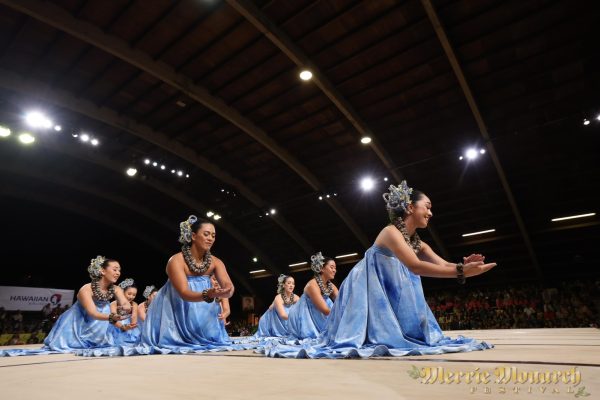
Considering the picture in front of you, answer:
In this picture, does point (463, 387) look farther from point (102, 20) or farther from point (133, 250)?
point (133, 250)

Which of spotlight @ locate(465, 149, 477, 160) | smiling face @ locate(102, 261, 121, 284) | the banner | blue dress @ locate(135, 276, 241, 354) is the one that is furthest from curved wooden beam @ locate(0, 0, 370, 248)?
the banner

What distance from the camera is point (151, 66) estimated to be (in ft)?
28.3

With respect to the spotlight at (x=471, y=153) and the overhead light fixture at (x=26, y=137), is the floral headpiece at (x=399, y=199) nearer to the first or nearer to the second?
the spotlight at (x=471, y=153)

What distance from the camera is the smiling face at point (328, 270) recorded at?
5191 millimetres

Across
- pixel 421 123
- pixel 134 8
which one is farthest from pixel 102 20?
pixel 421 123

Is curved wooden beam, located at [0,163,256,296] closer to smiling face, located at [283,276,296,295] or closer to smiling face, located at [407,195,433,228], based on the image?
smiling face, located at [283,276,296,295]

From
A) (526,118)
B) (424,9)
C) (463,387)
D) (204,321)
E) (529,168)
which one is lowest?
(463,387)

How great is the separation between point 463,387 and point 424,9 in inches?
316

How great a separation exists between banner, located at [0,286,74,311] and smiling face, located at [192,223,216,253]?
13.9m

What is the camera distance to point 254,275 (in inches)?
778

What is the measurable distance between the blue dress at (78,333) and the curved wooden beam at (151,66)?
19.4ft

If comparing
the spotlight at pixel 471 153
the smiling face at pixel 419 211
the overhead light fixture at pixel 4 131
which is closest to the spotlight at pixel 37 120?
the overhead light fixture at pixel 4 131

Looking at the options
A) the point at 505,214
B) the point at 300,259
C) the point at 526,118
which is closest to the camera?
the point at 526,118

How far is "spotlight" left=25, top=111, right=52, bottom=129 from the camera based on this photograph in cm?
938
